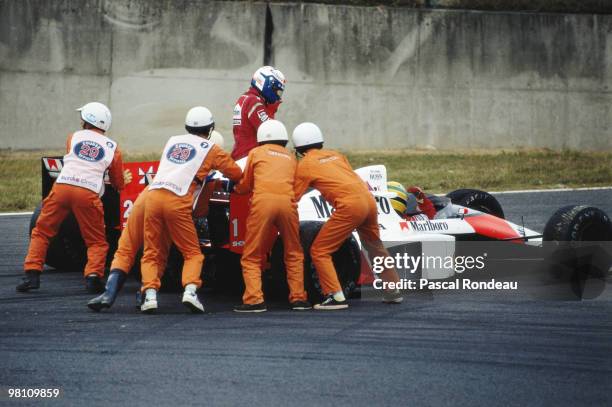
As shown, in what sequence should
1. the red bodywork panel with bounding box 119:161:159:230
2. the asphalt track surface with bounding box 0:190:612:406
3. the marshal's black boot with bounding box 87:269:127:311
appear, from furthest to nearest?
the red bodywork panel with bounding box 119:161:159:230 → the marshal's black boot with bounding box 87:269:127:311 → the asphalt track surface with bounding box 0:190:612:406

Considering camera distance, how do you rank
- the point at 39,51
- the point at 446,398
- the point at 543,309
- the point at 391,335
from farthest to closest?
the point at 39,51 < the point at 543,309 < the point at 391,335 < the point at 446,398

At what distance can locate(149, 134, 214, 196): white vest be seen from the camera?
30.5ft

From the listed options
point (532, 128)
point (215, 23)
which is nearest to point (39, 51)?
point (215, 23)

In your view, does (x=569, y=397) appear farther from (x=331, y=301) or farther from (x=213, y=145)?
(x=213, y=145)

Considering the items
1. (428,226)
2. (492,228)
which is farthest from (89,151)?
(492,228)

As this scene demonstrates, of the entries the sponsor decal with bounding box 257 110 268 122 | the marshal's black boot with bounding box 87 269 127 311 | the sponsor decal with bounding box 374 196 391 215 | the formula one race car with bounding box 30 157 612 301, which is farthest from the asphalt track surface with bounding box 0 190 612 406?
the sponsor decal with bounding box 257 110 268 122

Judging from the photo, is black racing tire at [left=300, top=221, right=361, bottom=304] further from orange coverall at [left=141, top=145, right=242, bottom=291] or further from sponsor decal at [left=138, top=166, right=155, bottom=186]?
sponsor decal at [left=138, top=166, right=155, bottom=186]

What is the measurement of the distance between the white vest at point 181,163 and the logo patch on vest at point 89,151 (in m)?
1.00

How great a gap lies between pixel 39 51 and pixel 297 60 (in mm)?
4561

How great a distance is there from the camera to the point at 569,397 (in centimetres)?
667

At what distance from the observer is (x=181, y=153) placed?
947cm

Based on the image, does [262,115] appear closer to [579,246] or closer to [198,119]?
[198,119]

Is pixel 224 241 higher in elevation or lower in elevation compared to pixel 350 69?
lower

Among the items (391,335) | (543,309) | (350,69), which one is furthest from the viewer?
(350,69)
